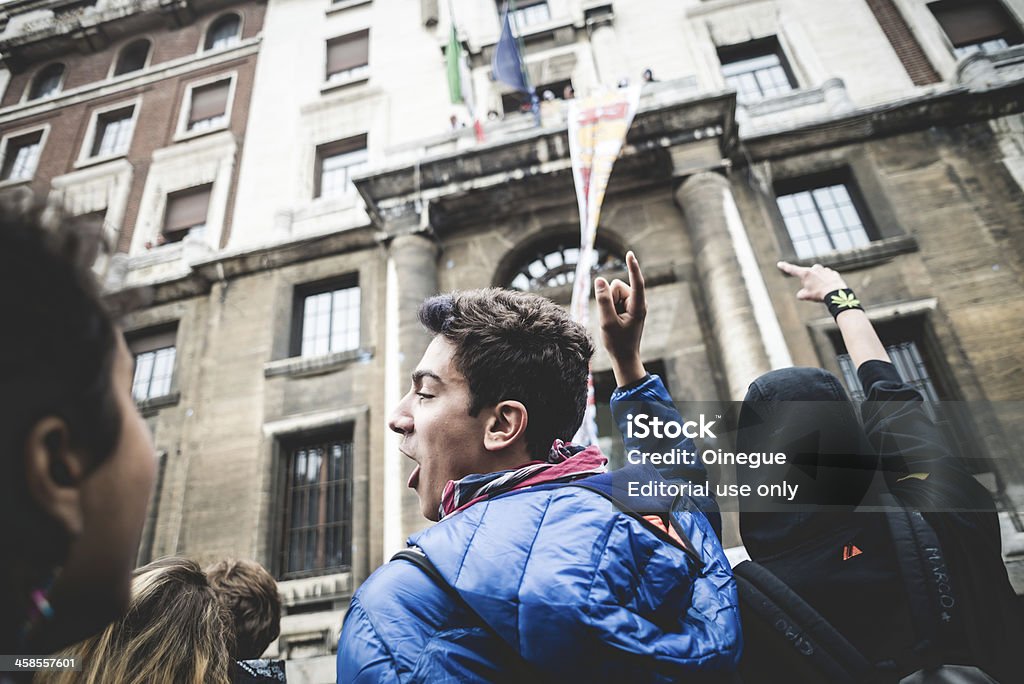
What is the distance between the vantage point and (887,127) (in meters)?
8.98

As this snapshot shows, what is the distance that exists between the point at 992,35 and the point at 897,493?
1364 centimetres

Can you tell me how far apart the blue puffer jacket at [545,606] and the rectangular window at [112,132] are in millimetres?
17438

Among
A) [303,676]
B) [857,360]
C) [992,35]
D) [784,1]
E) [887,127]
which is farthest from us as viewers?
[784,1]

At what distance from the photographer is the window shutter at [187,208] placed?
12680 mm

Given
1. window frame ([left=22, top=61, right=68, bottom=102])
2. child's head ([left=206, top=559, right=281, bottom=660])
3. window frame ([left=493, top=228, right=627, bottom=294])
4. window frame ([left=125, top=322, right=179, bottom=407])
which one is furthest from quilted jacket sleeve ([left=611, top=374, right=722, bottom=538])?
window frame ([left=22, top=61, right=68, bottom=102])

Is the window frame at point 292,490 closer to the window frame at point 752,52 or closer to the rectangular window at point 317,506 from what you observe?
the rectangular window at point 317,506

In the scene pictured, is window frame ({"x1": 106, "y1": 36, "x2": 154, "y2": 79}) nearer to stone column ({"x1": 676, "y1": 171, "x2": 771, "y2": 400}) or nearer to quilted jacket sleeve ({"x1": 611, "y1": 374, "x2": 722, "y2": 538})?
stone column ({"x1": 676, "y1": 171, "x2": 771, "y2": 400})

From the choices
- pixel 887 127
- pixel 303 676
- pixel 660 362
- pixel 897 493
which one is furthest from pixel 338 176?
pixel 897 493

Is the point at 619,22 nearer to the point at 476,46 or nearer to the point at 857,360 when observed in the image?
the point at 476,46

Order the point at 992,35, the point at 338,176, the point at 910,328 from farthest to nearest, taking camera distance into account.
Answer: the point at 338,176 < the point at 992,35 < the point at 910,328

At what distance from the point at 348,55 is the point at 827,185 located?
1209cm

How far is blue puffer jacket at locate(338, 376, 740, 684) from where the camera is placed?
972mm

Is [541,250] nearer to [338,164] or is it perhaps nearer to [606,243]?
[606,243]

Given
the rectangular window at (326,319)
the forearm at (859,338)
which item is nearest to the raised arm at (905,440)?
the forearm at (859,338)
